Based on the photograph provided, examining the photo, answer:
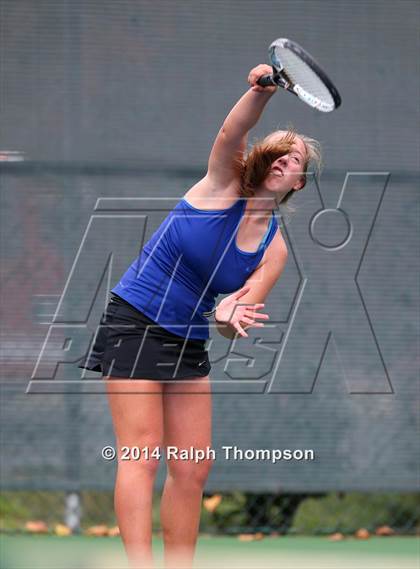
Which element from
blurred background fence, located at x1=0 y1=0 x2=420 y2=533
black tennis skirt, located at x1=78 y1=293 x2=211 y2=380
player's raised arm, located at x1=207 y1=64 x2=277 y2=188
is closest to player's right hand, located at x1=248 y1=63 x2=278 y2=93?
player's raised arm, located at x1=207 y1=64 x2=277 y2=188

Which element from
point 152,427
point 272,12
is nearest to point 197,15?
point 272,12

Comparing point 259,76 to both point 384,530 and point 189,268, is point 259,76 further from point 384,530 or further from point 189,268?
point 384,530

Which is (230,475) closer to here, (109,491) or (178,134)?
(109,491)

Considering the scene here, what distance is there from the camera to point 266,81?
268 cm

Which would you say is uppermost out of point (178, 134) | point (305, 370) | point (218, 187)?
point (218, 187)

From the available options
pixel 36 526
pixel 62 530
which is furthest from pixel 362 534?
pixel 36 526

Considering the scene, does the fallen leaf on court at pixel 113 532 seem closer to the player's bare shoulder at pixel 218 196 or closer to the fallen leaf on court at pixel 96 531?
the fallen leaf on court at pixel 96 531

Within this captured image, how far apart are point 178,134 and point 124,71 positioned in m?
0.32

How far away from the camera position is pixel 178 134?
14.1 ft

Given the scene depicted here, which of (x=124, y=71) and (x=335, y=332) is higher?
(x=124, y=71)

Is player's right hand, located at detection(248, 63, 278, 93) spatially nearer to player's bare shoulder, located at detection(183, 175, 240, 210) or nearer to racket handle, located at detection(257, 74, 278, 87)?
racket handle, located at detection(257, 74, 278, 87)

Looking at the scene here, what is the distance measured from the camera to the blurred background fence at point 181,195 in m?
4.29

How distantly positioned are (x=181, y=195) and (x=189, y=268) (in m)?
1.30

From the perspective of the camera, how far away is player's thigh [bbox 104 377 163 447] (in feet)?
9.59
